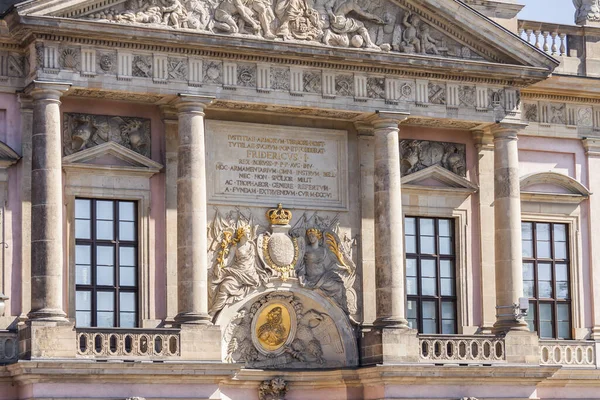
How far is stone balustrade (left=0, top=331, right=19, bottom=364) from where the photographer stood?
30.6 metres

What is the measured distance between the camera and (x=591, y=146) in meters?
37.5

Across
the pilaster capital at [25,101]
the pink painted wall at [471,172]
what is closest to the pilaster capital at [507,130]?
the pink painted wall at [471,172]

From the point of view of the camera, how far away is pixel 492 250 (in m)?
35.9

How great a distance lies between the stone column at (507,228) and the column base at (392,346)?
2417mm

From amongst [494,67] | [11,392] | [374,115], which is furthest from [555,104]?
[11,392]

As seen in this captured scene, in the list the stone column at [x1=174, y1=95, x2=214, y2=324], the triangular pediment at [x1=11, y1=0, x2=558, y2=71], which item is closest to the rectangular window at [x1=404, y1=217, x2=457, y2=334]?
the triangular pediment at [x1=11, y1=0, x2=558, y2=71]

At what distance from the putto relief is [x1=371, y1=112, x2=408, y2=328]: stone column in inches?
66.2

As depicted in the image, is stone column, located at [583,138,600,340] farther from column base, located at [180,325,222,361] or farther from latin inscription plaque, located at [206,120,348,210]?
column base, located at [180,325,222,361]

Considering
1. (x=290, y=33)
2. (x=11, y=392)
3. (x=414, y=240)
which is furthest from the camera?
(x=414, y=240)

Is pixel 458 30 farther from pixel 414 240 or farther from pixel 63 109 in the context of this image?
pixel 63 109

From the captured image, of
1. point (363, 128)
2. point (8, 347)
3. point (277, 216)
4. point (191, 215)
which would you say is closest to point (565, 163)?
point (363, 128)

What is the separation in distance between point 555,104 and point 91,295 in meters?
11.8

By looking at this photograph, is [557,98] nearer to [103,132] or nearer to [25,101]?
[103,132]

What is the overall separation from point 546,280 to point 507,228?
256 centimetres
